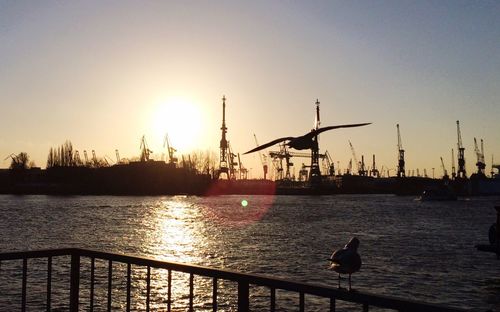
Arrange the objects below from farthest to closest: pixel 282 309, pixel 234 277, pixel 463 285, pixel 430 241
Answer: pixel 430 241
pixel 463 285
pixel 282 309
pixel 234 277

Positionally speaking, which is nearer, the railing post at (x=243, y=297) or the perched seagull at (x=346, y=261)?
the railing post at (x=243, y=297)

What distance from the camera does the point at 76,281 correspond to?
708 centimetres

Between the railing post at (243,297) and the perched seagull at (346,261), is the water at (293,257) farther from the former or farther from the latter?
the railing post at (243,297)

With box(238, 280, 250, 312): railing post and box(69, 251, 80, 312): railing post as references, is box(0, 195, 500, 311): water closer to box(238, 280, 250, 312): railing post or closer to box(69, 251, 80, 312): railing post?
box(69, 251, 80, 312): railing post

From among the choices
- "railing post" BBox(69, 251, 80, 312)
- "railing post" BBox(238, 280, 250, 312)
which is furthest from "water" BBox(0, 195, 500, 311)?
"railing post" BBox(238, 280, 250, 312)

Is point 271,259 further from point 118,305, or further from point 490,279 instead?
point 118,305

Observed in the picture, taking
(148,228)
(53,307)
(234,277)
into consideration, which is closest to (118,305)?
(53,307)

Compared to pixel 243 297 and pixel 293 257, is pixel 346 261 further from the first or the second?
pixel 293 257


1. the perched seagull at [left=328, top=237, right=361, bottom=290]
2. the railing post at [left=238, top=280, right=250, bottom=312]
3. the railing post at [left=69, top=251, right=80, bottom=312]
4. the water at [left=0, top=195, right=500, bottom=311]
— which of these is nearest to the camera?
the railing post at [left=238, top=280, right=250, bottom=312]

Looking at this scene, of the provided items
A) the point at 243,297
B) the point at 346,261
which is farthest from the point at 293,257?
the point at 243,297

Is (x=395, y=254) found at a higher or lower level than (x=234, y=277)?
lower

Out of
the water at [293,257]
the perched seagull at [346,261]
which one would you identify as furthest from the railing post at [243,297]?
the water at [293,257]

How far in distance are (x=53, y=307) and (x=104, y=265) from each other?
12130 millimetres

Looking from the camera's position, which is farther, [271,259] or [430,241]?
[430,241]
